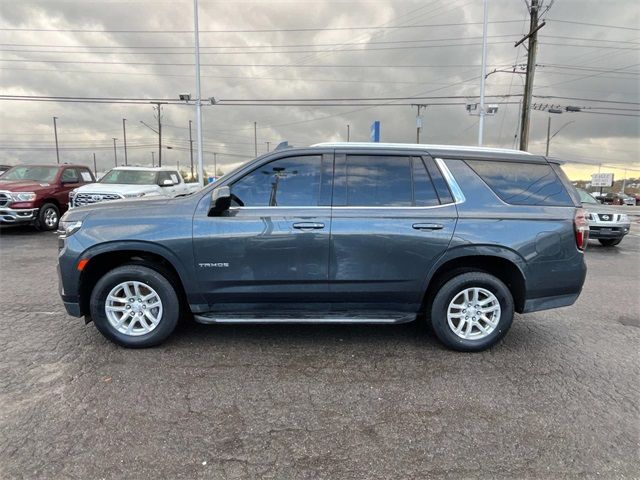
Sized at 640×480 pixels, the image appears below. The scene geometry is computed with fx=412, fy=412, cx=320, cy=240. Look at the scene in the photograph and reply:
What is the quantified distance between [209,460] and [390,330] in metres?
2.49

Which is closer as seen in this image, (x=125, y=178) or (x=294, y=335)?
(x=294, y=335)

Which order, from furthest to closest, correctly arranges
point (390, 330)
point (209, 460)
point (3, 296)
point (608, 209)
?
point (608, 209) → point (3, 296) → point (390, 330) → point (209, 460)

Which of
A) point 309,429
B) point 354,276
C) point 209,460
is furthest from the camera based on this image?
point 354,276

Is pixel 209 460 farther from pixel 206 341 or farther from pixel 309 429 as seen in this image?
pixel 206 341

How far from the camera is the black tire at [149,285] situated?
371 centimetres

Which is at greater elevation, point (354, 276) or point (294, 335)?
→ point (354, 276)

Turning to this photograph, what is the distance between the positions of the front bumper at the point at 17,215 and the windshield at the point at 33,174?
133 cm

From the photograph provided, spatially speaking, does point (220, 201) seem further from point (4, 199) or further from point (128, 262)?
point (4, 199)

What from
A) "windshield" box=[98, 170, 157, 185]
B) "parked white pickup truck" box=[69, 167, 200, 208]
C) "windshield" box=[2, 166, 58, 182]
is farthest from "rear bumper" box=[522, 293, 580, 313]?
"windshield" box=[2, 166, 58, 182]

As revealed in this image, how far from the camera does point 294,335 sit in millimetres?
4211

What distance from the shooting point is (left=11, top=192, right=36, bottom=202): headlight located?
10.7 m

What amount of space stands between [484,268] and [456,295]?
1.40 ft

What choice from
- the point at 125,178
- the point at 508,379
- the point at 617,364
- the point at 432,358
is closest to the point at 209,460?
the point at 432,358

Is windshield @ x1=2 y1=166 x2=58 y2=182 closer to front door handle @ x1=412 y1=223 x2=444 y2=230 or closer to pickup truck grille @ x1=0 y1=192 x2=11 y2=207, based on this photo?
pickup truck grille @ x1=0 y1=192 x2=11 y2=207
